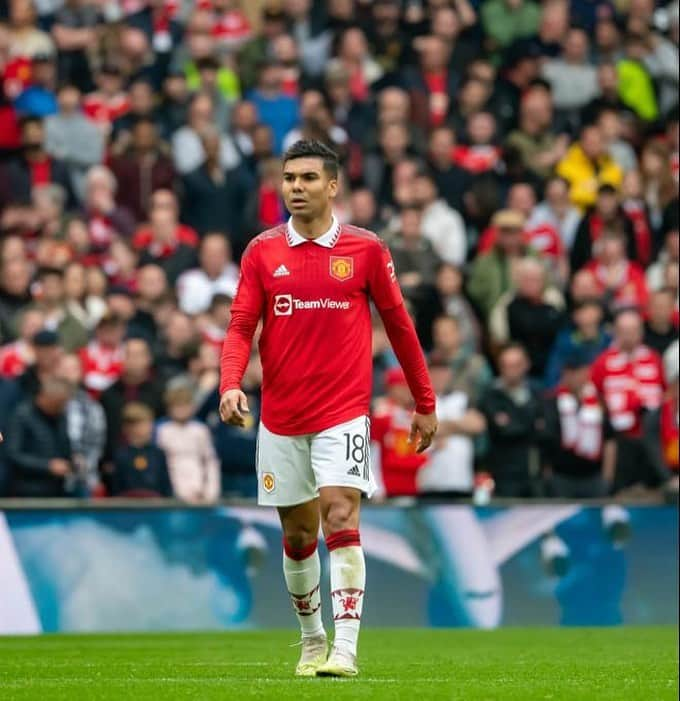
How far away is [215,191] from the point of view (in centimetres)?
2309

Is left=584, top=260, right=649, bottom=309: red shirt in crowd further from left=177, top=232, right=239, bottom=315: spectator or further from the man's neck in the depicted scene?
the man's neck

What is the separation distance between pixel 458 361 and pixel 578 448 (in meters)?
1.61

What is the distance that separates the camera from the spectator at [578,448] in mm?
19453

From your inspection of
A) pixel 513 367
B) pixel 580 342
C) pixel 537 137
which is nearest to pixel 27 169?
pixel 537 137

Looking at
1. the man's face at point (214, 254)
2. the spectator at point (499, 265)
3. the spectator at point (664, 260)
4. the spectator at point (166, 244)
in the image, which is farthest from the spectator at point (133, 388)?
the spectator at point (664, 260)

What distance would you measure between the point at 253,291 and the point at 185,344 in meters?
9.01

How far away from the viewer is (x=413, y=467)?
1900 centimetres

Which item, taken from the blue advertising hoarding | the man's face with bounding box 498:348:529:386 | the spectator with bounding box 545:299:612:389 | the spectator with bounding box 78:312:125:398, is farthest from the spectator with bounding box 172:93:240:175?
the blue advertising hoarding

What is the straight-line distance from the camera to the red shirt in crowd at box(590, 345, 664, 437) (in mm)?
20000

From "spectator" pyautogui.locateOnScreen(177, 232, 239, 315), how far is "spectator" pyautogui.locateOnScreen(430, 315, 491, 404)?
91.5 inches

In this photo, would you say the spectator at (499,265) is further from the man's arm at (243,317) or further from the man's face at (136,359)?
the man's arm at (243,317)

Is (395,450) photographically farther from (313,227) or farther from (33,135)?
(313,227)

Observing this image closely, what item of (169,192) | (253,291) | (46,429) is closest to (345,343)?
(253,291)

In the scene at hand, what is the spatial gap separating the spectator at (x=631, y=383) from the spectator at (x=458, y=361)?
3.61 feet
